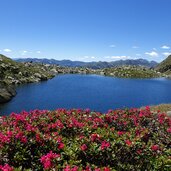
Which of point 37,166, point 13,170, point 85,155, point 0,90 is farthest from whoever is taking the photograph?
point 0,90

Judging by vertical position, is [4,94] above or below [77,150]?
below

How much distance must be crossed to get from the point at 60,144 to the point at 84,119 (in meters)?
5.51

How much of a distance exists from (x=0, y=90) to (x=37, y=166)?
3420 inches

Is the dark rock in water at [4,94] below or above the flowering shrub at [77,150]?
below

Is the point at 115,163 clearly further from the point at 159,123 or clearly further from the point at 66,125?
the point at 159,123

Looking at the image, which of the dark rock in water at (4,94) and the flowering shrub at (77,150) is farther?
the dark rock in water at (4,94)

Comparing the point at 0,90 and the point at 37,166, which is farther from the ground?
the point at 37,166

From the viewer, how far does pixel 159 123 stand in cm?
1909

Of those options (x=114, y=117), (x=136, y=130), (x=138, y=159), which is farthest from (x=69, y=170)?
(x=114, y=117)

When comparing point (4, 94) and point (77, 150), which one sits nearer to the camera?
point (77, 150)

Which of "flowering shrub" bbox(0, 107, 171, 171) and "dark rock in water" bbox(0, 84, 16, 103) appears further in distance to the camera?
"dark rock in water" bbox(0, 84, 16, 103)

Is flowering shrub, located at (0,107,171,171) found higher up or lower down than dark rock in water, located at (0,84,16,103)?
higher up

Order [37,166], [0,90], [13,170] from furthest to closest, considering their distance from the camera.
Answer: [0,90], [37,166], [13,170]

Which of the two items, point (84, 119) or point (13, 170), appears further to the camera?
point (84, 119)
